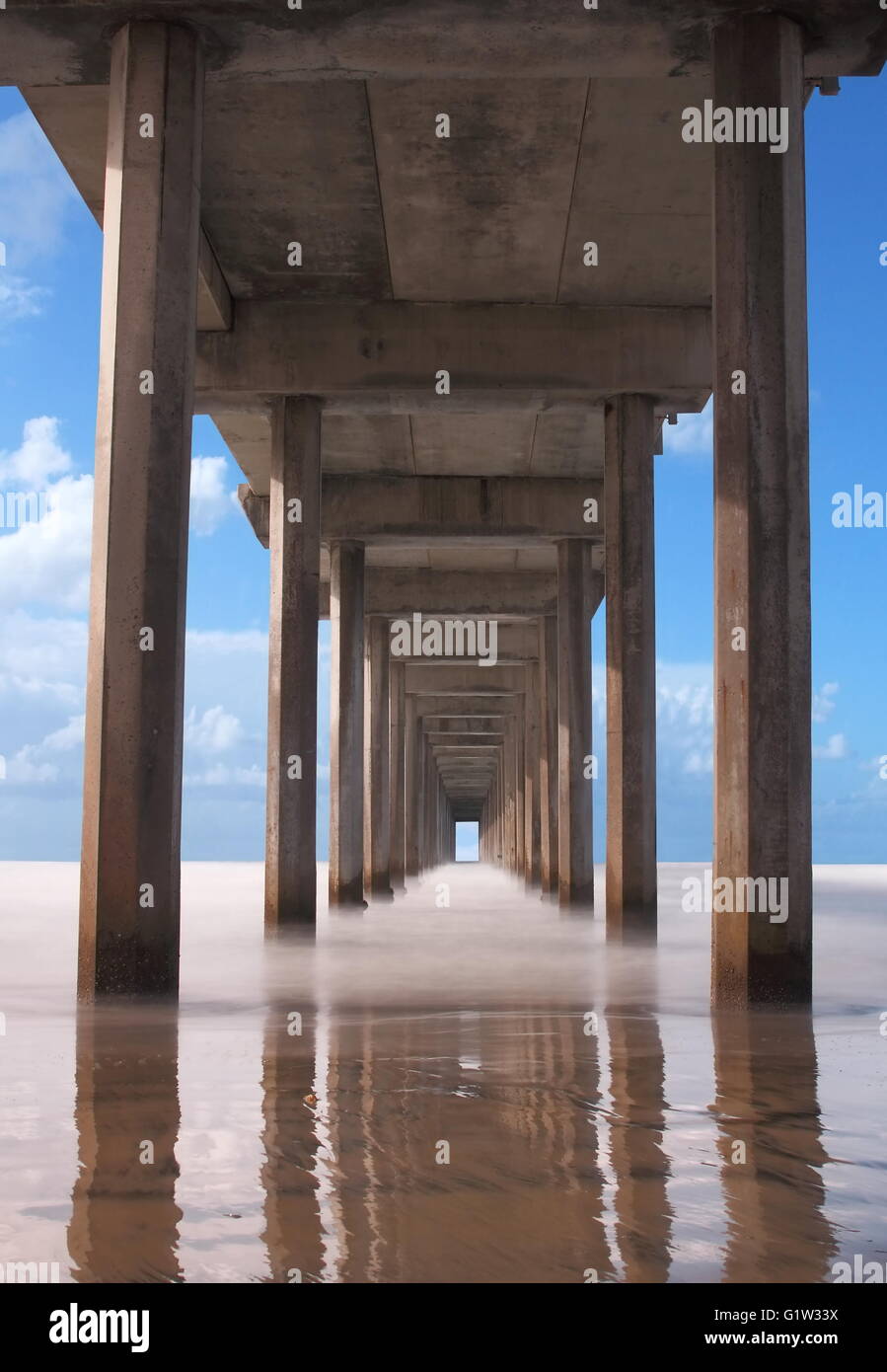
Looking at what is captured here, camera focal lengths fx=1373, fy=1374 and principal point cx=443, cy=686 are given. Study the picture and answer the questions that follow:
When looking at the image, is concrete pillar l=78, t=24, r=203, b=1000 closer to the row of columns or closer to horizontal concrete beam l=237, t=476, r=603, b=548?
the row of columns

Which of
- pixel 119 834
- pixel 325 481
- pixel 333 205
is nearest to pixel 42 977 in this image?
pixel 119 834

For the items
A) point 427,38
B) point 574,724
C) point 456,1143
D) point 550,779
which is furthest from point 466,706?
point 456,1143

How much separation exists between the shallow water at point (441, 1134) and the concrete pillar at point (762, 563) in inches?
27.1

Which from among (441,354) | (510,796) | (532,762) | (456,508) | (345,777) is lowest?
(345,777)

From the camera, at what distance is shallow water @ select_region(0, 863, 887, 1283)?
11.1ft

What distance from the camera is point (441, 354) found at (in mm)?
17562

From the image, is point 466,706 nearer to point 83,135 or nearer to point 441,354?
point 441,354

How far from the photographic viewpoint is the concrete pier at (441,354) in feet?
31.6

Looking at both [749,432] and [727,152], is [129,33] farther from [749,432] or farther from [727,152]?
[749,432]

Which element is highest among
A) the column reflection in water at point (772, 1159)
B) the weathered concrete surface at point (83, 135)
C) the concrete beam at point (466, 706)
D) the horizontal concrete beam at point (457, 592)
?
the weathered concrete surface at point (83, 135)

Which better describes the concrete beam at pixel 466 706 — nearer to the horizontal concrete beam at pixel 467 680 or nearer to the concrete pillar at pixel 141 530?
the horizontal concrete beam at pixel 467 680

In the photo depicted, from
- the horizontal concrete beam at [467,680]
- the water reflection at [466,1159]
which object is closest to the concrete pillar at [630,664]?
the water reflection at [466,1159]

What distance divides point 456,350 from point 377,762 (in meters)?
14.7
